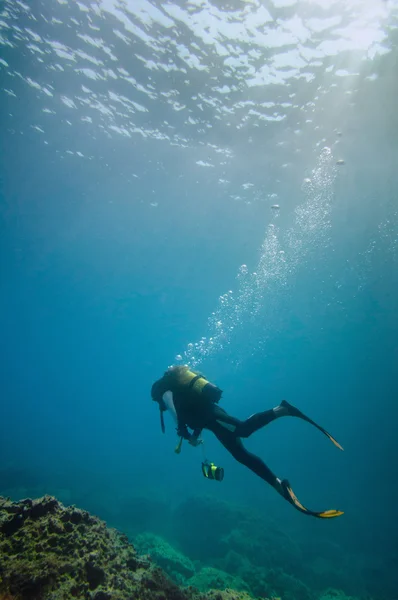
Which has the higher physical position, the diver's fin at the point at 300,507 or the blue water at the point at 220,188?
the blue water at the point at 220,188

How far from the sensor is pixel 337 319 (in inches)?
2586

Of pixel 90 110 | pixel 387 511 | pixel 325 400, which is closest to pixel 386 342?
pixel 325 400

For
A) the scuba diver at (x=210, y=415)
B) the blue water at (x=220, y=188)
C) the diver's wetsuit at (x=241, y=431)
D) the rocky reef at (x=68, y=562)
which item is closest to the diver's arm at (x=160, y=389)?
the scuba diver at (x=210, y=415)

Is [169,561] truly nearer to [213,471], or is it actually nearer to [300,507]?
[213,471]

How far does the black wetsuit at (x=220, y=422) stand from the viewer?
4.69m

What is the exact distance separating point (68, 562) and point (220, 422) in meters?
2.87

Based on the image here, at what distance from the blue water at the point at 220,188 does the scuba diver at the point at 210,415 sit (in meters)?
13.7

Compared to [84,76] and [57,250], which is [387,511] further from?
[57,250]

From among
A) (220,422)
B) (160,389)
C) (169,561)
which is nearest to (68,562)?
(220,422)

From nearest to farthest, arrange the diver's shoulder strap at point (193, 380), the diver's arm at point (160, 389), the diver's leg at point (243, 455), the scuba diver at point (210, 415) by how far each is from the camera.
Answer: the diver's leg at point (243, 455) < the scuba diver at point (210, 415) < the diver's shoulder strap at point (193, 380) < the diver's arm at point (160, 389)

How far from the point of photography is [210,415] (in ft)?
16.9

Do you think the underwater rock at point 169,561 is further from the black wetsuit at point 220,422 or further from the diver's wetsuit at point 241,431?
the diver's wetsuit at point 241,431

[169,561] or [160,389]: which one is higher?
[160,389]

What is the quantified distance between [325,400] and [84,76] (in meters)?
91.1
